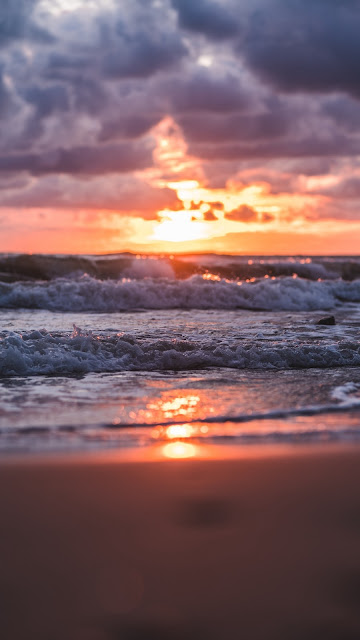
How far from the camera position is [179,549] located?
263 centimetres

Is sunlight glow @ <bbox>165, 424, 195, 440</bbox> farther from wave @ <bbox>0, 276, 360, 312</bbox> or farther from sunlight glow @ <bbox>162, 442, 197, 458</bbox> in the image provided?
wave @ <bbox>0, 276, 360, 312</bbox>

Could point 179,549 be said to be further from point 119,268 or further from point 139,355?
point 119,268

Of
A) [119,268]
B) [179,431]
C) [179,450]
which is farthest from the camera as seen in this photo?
[119,268]

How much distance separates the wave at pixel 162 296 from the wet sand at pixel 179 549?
1298cm

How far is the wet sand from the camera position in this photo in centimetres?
218

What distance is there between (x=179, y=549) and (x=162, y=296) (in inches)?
629

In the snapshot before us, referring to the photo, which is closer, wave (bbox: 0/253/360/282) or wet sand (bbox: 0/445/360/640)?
wet sand (bbox: 0/445/360/640)

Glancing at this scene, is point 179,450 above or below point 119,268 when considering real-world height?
below

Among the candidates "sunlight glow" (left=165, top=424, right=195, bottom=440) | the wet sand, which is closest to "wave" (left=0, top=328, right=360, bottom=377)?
"sunlight glow" (left=165, top=424, right=195, bottom=440)

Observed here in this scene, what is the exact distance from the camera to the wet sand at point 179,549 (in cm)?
218

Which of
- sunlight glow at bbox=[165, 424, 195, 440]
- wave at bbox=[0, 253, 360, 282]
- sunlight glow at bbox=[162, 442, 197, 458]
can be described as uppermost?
wave at bbox=[0, 253, 360, 282]

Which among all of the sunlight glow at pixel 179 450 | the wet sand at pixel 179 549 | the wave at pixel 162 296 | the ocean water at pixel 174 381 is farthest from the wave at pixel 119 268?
the wet sand at pixel 179 549

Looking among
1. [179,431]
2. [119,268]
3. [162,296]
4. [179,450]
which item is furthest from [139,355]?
[119,268]

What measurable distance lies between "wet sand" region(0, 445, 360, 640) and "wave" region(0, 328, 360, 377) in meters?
3.53
